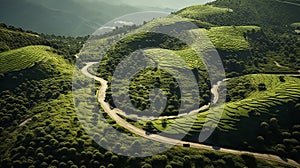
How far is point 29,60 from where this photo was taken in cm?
14188

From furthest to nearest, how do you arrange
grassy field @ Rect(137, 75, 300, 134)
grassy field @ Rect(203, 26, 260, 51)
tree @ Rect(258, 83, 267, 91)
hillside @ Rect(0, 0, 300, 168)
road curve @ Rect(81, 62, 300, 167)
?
grassy field @ Rect(203, 26, 260, 51), tree @ Rect(258, 83, 267, 91), grassy field @ Rect(137, 75, 300, 134), hillside @ Rect(0, 0, 300, 168), road curve @ Rect(81, 62, 300, 167)

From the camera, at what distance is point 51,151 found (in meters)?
82.4

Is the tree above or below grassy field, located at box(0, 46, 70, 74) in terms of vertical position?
above

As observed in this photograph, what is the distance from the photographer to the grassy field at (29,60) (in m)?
135

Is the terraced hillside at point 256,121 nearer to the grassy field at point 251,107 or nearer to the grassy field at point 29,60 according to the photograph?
the grassy field at point 251,107

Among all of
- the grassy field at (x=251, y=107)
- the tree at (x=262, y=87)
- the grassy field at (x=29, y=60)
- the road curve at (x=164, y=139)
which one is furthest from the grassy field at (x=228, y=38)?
the grassy field at (x=29, y=60)

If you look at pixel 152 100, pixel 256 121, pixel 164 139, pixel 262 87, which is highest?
pixel 262 87

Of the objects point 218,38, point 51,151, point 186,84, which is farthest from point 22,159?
point 218,38

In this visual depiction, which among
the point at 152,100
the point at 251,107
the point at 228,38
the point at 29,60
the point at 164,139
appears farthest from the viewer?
the point at 228,38

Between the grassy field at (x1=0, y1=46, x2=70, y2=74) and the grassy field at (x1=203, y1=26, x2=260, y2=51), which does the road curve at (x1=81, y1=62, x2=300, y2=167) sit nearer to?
the grassy field at (x1=0, y1=46, x2=70, y2=74)

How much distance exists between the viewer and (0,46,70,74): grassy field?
442 ft

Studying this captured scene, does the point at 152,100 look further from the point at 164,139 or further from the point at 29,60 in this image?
the point at 29,60

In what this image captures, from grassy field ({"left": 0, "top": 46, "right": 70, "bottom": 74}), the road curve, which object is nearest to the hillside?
the road curve

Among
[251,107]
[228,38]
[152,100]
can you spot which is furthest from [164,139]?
[228,38]
